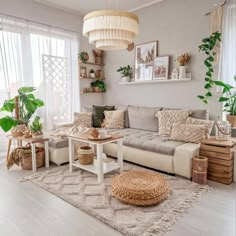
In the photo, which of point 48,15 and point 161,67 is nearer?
point 161,67

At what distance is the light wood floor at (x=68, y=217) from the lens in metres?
1.69

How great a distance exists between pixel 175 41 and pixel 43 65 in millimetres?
2459

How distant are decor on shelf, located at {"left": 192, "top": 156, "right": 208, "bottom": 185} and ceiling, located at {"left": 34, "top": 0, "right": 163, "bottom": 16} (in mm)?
2958

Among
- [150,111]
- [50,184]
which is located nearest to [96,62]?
[150,111]

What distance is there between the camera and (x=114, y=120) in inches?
155

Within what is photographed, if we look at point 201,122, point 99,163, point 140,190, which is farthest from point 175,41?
point 140,190

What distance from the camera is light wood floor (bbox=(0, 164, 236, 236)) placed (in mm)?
1688

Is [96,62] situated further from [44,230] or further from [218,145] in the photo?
[44,230]

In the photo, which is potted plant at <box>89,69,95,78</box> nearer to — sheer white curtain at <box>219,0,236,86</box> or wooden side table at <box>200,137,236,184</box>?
sheer white curtain at <box>219,0,236,86</box>

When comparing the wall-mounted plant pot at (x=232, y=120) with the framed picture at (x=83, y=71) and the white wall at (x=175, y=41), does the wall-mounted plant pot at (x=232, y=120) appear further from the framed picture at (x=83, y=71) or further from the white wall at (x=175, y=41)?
the framed picture at (x=83, y=71)

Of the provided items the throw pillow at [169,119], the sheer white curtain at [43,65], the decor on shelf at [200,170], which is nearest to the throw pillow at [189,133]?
the throw pillow at [169,119]

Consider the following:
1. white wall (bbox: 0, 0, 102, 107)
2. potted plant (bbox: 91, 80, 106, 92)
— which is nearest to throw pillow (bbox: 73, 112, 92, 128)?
white wall (bbox: 0, 0, 102, 107)

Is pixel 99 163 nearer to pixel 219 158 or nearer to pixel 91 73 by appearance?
pixel 219 158

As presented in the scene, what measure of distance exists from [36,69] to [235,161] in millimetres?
3537
